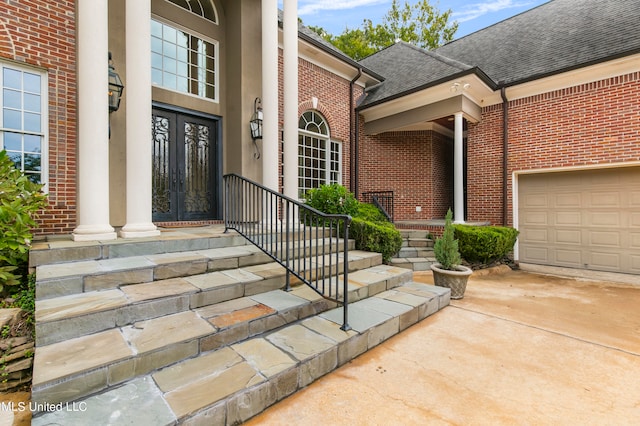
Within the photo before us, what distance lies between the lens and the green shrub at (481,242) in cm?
598

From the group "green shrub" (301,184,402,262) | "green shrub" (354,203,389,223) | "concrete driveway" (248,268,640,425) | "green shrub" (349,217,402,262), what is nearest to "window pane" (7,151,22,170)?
"green shrub" (301,184,402,262)

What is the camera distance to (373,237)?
4.95 m

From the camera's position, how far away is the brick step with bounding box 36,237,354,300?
2350 millimetres

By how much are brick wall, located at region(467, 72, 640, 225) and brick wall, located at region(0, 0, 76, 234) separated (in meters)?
8.47

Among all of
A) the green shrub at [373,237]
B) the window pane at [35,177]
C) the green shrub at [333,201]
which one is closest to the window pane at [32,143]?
the window pane at [35,177]

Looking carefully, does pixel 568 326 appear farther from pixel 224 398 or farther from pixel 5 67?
pixel 5 67

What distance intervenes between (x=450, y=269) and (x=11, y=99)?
6353mm

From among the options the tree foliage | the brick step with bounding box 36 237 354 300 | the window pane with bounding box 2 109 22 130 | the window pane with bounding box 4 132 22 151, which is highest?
the tree foliage

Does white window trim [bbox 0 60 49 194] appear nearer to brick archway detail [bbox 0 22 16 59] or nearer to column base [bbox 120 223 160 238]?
brick archway detail [bbox 0 22 16 59]

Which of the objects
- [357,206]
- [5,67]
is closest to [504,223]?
[357,206]

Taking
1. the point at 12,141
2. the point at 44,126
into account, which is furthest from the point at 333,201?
the point at 12,141

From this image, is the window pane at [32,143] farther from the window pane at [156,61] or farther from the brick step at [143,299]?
the brick step at [143,299]

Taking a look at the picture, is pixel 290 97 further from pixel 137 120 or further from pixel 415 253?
pixel 415 253

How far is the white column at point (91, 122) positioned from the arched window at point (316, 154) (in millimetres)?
4440
